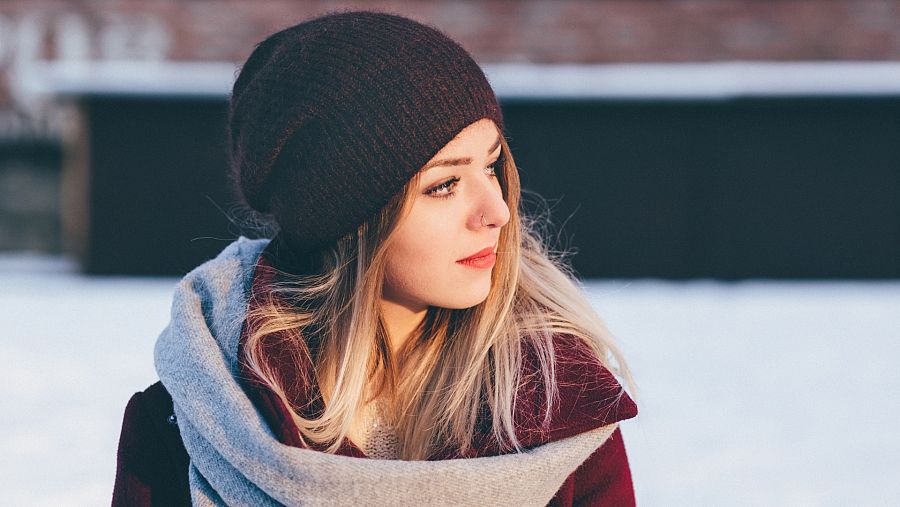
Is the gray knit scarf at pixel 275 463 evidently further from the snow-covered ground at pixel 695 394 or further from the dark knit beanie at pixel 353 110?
the snow-covered ground at pixel 695 394

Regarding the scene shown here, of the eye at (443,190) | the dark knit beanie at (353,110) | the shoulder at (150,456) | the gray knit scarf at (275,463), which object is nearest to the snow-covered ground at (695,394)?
the gray knit scarf at (275,463)

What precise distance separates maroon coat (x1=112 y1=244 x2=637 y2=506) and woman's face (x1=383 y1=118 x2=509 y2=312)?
0.20m

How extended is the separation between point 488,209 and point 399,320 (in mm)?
356

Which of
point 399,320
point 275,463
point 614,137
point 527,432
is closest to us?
point 275,463

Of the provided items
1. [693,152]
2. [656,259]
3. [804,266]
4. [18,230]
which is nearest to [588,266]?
[656,259]

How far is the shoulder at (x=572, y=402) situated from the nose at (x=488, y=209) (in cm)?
29

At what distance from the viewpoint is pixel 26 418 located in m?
4.49

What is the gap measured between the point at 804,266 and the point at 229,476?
34.9ft

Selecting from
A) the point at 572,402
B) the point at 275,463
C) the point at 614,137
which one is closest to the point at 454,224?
the point at 572,402

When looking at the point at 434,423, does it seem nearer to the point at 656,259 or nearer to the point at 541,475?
the point at 541,475

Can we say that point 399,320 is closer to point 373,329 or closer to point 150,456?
point 373,329

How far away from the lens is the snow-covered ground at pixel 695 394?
3.49m

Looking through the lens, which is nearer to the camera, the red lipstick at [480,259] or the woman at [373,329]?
the woman at [373,329]

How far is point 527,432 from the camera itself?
4.94ft
